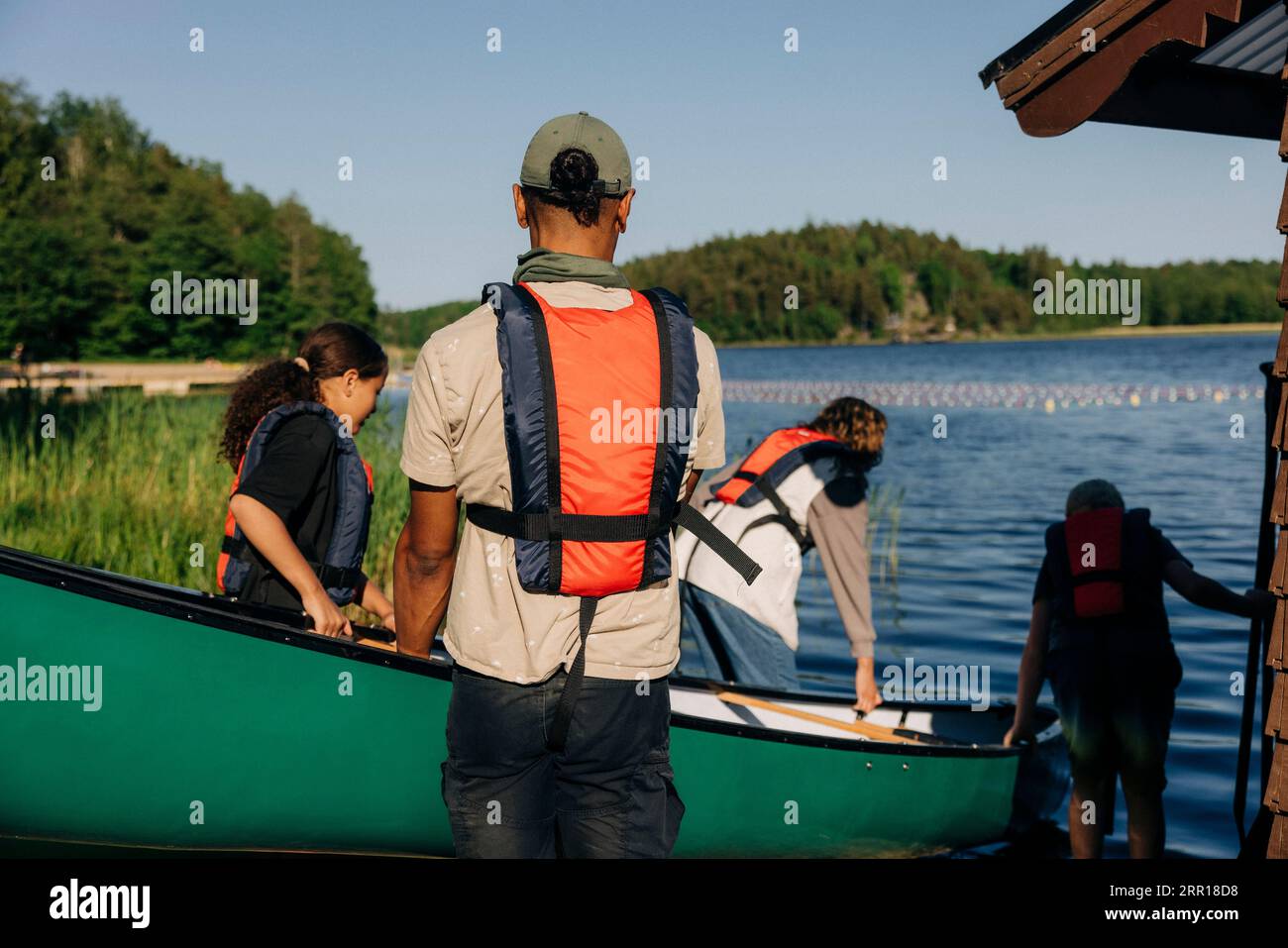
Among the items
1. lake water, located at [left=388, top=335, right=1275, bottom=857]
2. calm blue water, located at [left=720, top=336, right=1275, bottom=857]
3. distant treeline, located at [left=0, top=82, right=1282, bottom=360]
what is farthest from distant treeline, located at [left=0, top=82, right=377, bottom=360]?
calm blue water, located at [left=720, top=336, right=1275, bottom=857]

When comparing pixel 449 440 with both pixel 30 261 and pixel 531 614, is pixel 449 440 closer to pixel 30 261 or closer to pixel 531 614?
pixel 531 614

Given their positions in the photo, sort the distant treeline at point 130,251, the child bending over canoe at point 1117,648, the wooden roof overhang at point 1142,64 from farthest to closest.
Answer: the distant treeline at point 130,251 < the child bending over canoe at point 1117,648 < the wooden roof overhang at point 1142,64

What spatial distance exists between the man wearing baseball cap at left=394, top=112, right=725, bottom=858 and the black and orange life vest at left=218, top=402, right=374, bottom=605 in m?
1.44

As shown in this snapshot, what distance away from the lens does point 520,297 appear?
2512mm

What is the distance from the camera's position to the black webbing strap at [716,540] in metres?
2.81

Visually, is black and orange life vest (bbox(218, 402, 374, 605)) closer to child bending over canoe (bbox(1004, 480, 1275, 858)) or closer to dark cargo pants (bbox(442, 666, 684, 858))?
dark cargo pants (bbox(442, 666, 684, 858))

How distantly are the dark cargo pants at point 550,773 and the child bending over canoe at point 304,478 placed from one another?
4.31 feet

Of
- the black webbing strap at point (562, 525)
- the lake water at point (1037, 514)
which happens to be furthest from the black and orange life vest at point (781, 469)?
the black webbing strap at point (562, 525)

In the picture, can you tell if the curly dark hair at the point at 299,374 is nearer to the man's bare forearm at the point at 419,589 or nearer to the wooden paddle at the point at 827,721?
the man's bare forearm at the point at 419,589

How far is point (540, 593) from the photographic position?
2.53m

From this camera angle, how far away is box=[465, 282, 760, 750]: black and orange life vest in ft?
8.11

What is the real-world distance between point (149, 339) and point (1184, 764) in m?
64.4

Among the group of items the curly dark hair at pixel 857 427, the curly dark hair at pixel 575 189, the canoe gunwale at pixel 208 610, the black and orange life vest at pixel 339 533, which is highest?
the curly dark hair at pixel 575 189
